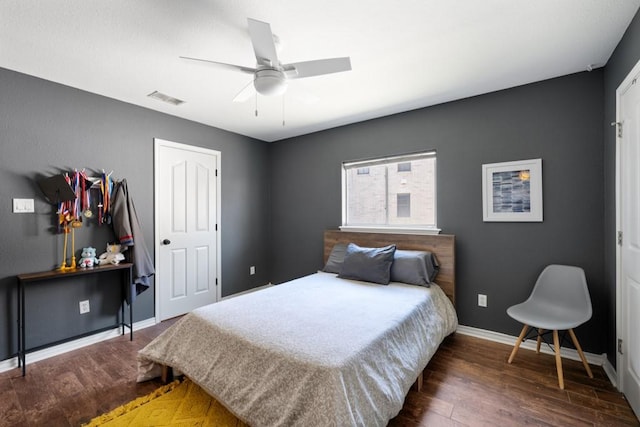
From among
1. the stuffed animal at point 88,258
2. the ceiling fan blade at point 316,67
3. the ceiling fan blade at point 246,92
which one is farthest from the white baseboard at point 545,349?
the stuffed animal at point 88,258

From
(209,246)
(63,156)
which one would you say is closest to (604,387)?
(209,246)

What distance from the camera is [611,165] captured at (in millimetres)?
2207

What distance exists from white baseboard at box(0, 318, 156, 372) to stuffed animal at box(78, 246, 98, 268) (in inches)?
29.1

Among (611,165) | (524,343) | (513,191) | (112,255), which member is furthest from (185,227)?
(611,165)

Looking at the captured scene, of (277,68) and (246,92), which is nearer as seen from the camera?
(277,68)

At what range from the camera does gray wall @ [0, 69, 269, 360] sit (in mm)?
2424

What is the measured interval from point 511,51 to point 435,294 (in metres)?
2.08

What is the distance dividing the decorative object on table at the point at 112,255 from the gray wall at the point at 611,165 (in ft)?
13.8

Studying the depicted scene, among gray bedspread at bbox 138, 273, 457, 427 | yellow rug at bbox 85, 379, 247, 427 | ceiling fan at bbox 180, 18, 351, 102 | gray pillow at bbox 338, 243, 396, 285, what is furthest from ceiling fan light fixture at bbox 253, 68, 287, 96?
yellow rug at bbox 85, 379, 247, 427

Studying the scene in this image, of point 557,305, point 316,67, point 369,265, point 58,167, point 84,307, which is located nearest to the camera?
point 316,67

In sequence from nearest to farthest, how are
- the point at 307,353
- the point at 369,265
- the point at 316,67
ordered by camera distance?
the point at 307,353 < the point at 316,67 < the point at 369,265

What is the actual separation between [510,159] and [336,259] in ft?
6.76

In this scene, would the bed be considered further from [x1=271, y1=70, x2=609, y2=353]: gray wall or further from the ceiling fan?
the ceiling fan

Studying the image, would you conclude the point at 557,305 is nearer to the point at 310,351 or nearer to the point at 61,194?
the point at 310,351
